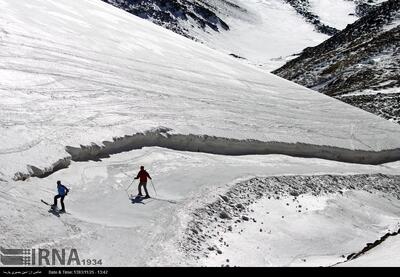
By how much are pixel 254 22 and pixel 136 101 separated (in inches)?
5212

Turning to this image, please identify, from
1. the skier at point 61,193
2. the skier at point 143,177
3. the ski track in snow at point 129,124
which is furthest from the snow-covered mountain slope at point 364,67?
the skier at point 61,193

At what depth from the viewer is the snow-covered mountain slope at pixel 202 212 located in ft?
44.7

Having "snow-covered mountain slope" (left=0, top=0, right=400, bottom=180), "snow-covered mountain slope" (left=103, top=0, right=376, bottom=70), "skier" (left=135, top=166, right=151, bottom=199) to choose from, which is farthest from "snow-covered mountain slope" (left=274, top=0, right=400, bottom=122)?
"skier" (left=135, top=166, right=151, bottom=199)

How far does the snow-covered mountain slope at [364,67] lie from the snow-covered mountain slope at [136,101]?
12.7 m

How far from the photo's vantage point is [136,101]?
82.5ft

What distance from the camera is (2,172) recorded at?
15.6m

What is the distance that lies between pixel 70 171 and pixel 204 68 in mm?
18479

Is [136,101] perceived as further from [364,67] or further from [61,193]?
[364,67]

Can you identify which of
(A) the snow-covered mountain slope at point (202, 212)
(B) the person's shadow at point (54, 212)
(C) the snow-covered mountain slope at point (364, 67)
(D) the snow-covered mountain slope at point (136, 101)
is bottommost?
(B) the person's shadow at point (54, 212)

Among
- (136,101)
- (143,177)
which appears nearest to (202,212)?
(143,177)

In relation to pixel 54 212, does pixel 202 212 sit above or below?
above

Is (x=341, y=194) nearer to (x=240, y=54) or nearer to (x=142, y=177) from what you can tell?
(x=142, y=177)

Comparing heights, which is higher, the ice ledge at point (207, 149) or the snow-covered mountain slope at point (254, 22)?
the snow-covered mountain slope at point (254, 22)

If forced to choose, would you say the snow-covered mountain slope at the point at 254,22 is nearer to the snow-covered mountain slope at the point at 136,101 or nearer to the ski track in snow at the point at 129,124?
the snow-covered mountain slope at the point at 136,101
